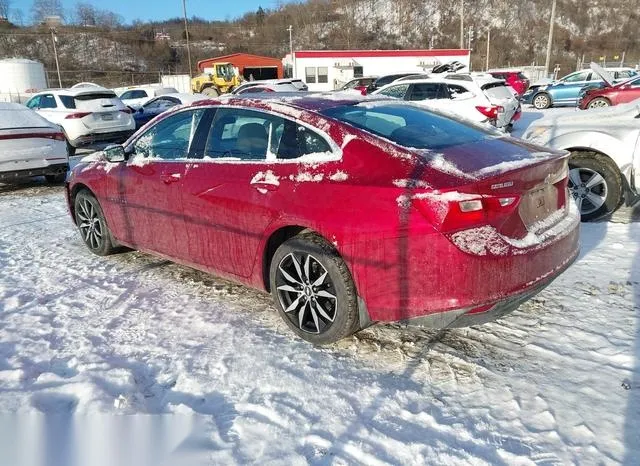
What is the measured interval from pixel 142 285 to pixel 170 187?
0.97 meters

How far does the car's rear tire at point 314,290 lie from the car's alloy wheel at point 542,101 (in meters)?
24.1

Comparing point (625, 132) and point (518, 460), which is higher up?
point (625, 132)

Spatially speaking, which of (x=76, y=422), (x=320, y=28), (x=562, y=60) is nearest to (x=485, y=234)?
(x=76, y=422)

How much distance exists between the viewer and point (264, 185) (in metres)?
3.45

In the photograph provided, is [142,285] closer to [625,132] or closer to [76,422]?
[76,422]

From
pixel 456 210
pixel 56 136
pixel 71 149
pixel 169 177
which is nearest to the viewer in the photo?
pixel 456 210

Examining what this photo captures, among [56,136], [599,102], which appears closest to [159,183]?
[56,136]

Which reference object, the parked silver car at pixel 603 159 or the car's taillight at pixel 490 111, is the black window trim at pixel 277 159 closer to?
the parked silver car at pixel 603 159

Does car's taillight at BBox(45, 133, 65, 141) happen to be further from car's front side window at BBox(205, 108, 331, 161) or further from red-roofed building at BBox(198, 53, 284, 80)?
red-roofed building at BBox(198, 53, 284, 80)

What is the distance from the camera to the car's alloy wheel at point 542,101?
24141mm

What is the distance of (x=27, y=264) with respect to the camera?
5.21 metres

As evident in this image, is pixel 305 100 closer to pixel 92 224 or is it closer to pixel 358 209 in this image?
pixel 358 209

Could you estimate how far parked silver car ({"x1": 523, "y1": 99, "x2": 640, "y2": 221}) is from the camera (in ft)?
18.2

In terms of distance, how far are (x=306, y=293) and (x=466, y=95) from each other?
10.3 metres
